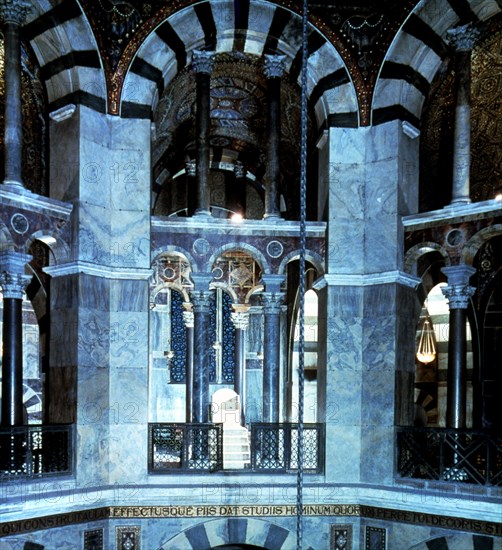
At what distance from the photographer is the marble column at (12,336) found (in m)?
7.40

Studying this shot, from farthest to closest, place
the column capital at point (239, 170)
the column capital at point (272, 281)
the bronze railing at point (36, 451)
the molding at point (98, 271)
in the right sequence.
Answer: the column capital at point (239, 170), the column capital at point (272, 281), the molding at point (98, 271), the bronze railing at point (36, 451)

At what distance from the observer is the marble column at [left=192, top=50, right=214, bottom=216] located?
8.65 m

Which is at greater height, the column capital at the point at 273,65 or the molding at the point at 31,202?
the column capital at the point at 273,65

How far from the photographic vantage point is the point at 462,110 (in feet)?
26.2

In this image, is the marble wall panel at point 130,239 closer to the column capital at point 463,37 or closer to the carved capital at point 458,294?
the carved capital at point 458,294

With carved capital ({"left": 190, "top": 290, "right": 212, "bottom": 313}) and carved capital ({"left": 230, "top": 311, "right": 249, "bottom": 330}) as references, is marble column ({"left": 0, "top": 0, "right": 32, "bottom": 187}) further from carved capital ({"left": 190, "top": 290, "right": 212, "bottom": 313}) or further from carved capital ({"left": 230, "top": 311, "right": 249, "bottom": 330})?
carved capital ({"left": 230, "top": 311, "right": 249, "bottom": 330})

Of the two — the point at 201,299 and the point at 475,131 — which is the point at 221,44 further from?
the point at 475,131

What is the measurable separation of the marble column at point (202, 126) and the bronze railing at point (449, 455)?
360 cm

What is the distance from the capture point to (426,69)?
8508 millimetres

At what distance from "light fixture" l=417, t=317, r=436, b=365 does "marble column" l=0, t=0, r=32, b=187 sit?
8588 mm

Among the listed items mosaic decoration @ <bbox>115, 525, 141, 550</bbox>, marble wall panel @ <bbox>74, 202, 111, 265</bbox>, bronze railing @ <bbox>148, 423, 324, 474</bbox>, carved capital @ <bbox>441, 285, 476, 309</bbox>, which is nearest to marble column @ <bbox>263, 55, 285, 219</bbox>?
marble wall panel @ <bbox>74, 202, 111, 265</bbox>

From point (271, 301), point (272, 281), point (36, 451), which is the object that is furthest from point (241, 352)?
point (36, 451)

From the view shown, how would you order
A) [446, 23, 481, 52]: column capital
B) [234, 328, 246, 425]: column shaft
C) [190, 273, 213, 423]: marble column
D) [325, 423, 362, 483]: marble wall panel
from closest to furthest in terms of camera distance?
[446, 23, 481, 52]: column capital, [325, 423, 362, 483]: marble wall panel, [190, 273, 213, 423]: marble column, [234, 328, 246, 425]: column shaft

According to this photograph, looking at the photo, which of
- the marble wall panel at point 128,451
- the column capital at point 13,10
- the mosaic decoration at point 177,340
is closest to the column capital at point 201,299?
the marble wall panel at point 128,451
